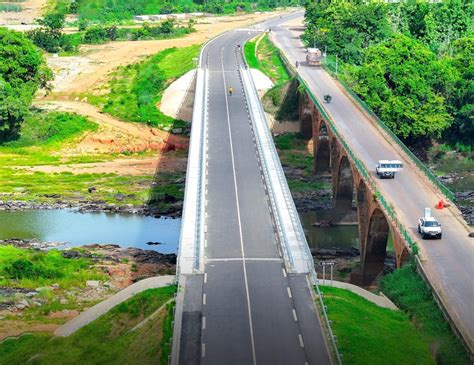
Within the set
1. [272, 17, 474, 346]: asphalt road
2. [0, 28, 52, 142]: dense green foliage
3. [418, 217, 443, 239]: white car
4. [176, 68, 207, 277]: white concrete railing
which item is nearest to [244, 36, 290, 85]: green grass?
[272, 17, 474, 346]: asphalt road

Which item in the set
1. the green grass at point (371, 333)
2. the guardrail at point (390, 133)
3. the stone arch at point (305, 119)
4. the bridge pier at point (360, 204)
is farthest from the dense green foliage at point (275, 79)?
the green grass at point (371, 333)

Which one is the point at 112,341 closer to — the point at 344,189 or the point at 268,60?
the point at 344,189

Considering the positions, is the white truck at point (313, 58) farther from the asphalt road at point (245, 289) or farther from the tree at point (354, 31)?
the asphalt road at point (245, 289)

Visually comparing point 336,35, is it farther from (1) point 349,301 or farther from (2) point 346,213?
(1) point 349,301

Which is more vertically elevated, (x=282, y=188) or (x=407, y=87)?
(x=407, y=87)

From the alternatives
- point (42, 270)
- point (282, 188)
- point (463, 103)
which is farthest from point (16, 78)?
point (282, 188)
